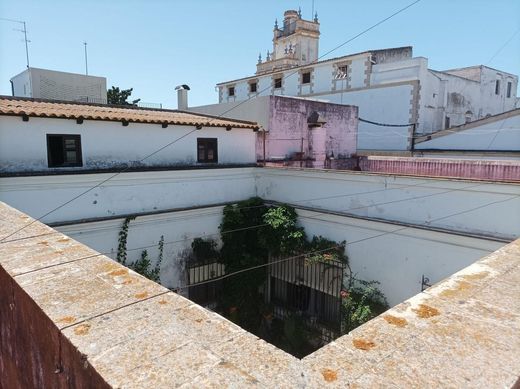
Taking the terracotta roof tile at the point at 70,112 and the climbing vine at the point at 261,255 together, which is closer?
the terracotta roof tile at the point at 70,112

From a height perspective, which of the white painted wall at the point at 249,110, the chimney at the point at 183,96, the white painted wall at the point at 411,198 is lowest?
the white painted wall at the point at 411,198

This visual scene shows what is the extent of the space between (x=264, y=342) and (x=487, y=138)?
771 inches

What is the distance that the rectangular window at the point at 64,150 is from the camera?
8.79m

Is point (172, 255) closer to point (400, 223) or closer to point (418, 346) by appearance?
point (400, 223)

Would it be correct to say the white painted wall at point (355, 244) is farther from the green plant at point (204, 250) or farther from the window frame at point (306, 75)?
the window frame at point (306, 75)

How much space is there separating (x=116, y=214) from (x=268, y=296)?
6.09m

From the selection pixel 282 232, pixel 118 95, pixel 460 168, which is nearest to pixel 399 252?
pixel 282 232

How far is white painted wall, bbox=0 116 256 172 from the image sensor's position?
8.22 meters

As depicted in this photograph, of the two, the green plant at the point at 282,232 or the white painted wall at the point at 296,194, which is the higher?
the white painted wall at the point at 296,194

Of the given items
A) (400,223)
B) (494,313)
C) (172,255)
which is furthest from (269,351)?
(172,255)

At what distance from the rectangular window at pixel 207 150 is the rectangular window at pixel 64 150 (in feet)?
12.1

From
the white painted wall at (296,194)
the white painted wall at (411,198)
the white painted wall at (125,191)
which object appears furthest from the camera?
the white painted wall at (125,191)

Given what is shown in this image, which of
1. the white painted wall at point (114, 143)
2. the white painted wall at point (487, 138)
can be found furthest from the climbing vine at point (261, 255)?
the white painted wall at point (487, 138)

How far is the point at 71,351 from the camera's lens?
131 centimetres
